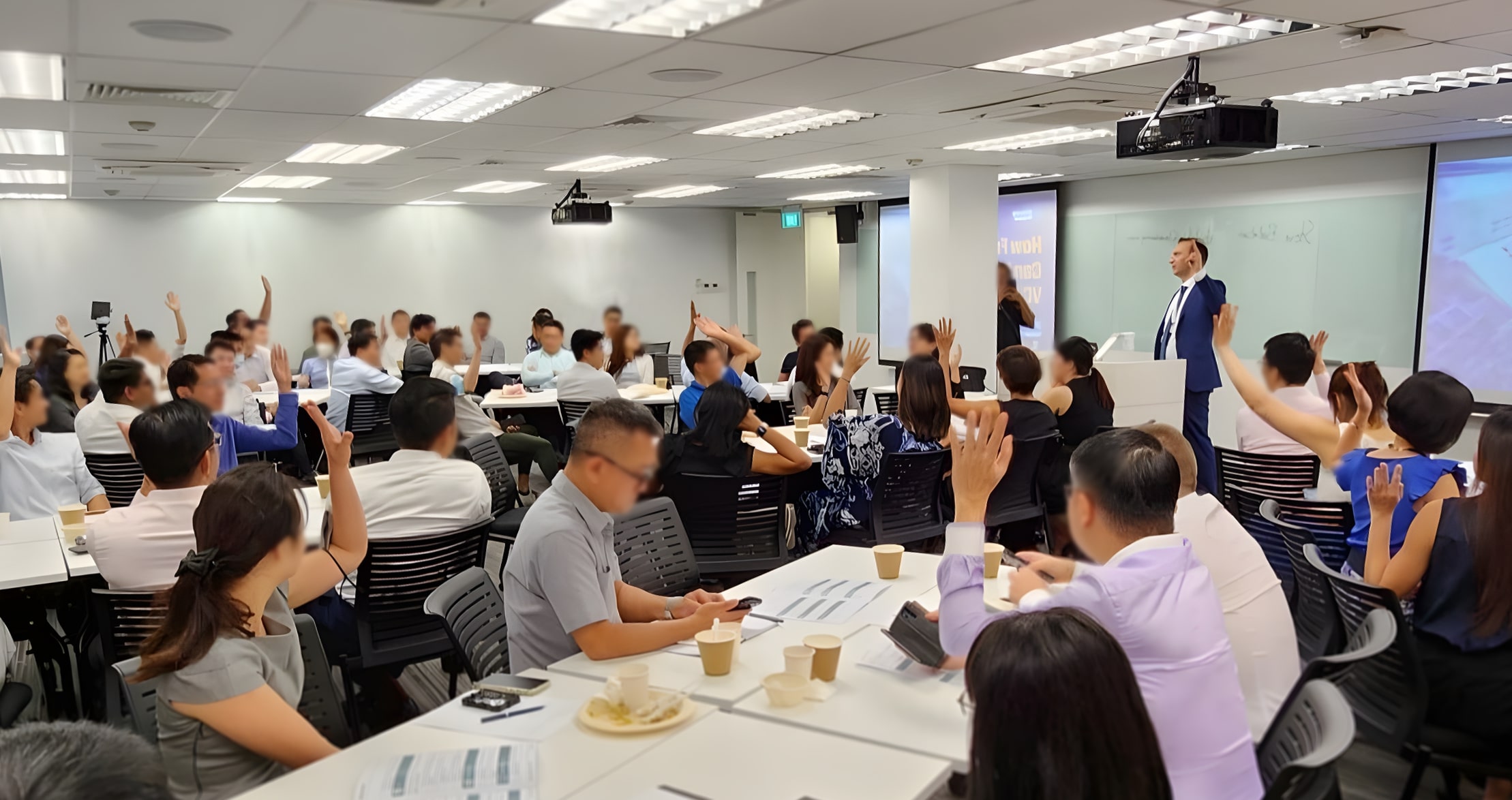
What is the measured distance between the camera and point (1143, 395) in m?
6.27

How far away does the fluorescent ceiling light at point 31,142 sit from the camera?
19.9ft

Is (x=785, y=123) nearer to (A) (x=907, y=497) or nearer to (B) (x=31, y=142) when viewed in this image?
(A) (x=907, y=497)

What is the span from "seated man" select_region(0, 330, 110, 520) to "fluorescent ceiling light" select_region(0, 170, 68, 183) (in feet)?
15.7

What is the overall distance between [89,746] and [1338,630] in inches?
120

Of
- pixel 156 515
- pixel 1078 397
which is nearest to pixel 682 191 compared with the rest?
pixel 1078 397

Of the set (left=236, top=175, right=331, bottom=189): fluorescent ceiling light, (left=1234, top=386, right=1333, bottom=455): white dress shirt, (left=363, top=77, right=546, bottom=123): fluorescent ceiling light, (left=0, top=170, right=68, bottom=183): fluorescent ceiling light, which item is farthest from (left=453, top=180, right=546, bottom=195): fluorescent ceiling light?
(left=1234, top=386, right=1333, bottom=455): white dress shirt

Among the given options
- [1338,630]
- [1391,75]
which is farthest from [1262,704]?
[1391,75]

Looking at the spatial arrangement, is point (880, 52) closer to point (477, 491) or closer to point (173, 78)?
point (477, 491)

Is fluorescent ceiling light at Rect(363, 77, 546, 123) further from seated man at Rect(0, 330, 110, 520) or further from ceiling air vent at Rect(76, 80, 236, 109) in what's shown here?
seated man at Rect(0, 330, 110, 520)

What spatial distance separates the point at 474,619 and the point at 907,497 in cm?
250

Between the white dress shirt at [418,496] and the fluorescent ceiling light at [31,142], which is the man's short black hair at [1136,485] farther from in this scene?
the fluorescent ceiling light at [31,142]

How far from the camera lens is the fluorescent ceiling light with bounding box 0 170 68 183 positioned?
812 cm

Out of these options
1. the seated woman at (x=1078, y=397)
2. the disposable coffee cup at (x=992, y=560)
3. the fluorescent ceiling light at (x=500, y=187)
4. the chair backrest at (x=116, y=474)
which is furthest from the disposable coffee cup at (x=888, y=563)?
the fluorescent ceiling light at (x=500, y=187)

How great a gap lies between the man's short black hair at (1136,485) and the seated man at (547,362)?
23.6ft
